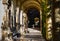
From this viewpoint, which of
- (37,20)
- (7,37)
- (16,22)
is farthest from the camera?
(37,20)

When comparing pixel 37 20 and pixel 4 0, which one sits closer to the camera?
pixel 4 0

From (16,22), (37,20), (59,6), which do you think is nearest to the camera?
(59,6)

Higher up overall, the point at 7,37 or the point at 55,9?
the point at 55,9

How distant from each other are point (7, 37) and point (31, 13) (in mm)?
22665

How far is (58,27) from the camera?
872 millimetres

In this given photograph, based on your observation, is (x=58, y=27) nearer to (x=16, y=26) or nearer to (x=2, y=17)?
(x=2, y=17)

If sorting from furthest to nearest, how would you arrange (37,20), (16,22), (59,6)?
1. (37,20)
2. (16,22)
3. (59,6)

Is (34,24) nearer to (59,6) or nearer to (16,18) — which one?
(16,18)

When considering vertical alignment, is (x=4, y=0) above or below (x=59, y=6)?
above

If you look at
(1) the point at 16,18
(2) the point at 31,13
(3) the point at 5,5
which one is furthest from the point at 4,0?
(2) the point at 31,13

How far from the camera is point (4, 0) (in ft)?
32.6

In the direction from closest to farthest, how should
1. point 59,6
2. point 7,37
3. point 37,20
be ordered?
point 59,6, point 7,37, point 37,20

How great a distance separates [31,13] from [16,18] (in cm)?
1617

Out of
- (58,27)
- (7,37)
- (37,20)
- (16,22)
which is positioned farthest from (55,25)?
(37,20)
